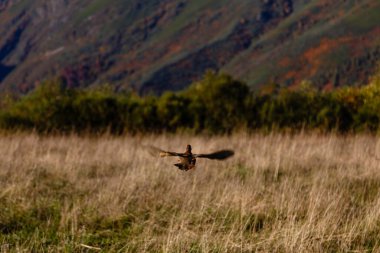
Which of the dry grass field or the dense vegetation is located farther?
the dense vegetation

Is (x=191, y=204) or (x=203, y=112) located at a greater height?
(x=203, y=112)

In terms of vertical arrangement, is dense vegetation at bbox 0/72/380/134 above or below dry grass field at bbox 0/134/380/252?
above

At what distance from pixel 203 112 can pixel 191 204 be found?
8.73 metres

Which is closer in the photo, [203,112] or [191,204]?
[191,204]

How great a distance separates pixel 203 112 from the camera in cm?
1465

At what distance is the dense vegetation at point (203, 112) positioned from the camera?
14211 millimetres

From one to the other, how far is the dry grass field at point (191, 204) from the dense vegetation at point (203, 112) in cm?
458

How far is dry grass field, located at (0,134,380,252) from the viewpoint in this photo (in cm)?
452

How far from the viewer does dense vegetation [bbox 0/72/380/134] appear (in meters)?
14.2

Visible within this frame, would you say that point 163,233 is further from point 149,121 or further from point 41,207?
point 149,121

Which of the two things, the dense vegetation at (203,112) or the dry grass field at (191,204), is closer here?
the dry grass field at (191,204)

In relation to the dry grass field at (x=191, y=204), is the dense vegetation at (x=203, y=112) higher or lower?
higher

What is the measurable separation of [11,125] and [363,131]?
9.52 meters

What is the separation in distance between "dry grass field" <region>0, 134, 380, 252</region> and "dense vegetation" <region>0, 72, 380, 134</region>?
4.58 meters
